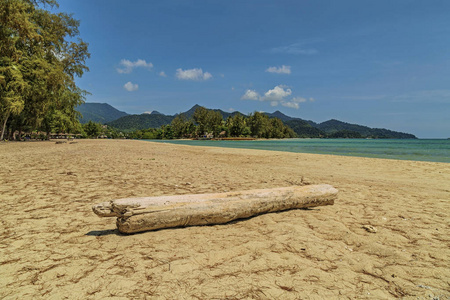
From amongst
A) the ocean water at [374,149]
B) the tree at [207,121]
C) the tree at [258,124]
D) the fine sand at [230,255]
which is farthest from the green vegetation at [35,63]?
the tree at [258,124]

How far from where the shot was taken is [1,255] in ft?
9.19

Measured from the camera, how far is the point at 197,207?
378 centimetres

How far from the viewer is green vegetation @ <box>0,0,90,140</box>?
20234 millimetres

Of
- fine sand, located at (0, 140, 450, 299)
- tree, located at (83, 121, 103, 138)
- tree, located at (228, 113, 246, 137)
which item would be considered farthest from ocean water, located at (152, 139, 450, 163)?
tree, located at (83, 121, 103, 138)

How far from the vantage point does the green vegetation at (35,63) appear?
797 inches

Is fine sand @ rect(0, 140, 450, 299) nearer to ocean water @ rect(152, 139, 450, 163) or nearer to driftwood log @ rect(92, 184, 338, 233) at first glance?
driftwood log @ rect(92, 184, 338, 233)

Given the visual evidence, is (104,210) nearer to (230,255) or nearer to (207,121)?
(230,255)

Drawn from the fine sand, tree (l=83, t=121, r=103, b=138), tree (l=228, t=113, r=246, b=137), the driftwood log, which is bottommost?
the fine sand

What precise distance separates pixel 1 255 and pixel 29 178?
525cm

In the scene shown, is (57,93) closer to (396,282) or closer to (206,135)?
(396,282)

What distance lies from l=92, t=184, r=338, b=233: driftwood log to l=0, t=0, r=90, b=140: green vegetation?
969 inches

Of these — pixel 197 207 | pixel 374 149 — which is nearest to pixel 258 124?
pixel 374 149

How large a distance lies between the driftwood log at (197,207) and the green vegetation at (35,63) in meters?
24.6

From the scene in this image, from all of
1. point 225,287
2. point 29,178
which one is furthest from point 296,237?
point 29,178
